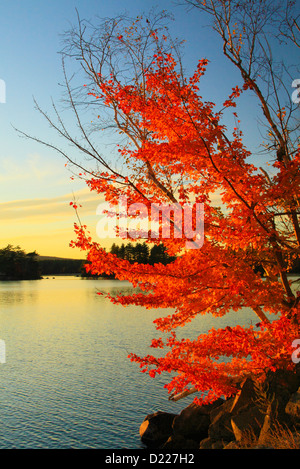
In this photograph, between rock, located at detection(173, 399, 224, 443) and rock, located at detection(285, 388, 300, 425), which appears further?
rock, located at detection(173, 399, 224, 443)

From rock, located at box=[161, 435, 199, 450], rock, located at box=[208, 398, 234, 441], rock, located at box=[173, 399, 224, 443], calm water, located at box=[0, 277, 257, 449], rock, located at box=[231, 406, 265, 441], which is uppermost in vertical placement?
rock, located at box=[231, 406, 265, 441]

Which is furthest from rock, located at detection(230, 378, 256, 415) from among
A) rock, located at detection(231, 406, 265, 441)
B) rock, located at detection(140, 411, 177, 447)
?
rock, located at detection(140, 411, 177, 447)

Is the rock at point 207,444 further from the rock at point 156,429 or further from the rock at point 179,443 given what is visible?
the rock at point 156,429

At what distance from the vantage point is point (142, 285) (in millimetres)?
10289

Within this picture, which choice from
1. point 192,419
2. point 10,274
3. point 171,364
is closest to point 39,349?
point 192,419

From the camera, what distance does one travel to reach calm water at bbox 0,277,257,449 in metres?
15.4

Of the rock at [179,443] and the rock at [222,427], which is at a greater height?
the rock at [222,427]

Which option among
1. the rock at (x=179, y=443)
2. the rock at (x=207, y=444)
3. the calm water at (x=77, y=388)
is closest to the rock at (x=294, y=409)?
the rock at (x=207, y=444)

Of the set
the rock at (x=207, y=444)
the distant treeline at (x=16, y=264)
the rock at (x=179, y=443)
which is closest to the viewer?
the rock at (x=207, y=444)

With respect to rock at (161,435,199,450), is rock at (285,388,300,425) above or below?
above

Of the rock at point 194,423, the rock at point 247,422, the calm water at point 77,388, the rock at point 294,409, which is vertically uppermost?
the rock at point 294,409

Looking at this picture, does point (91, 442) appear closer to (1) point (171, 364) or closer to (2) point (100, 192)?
(1) point (171, 364)

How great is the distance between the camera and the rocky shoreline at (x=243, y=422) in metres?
10.7

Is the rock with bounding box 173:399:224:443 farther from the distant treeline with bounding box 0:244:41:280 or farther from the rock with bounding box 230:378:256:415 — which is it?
the distant treeline with bounding box 0:244:41:280
